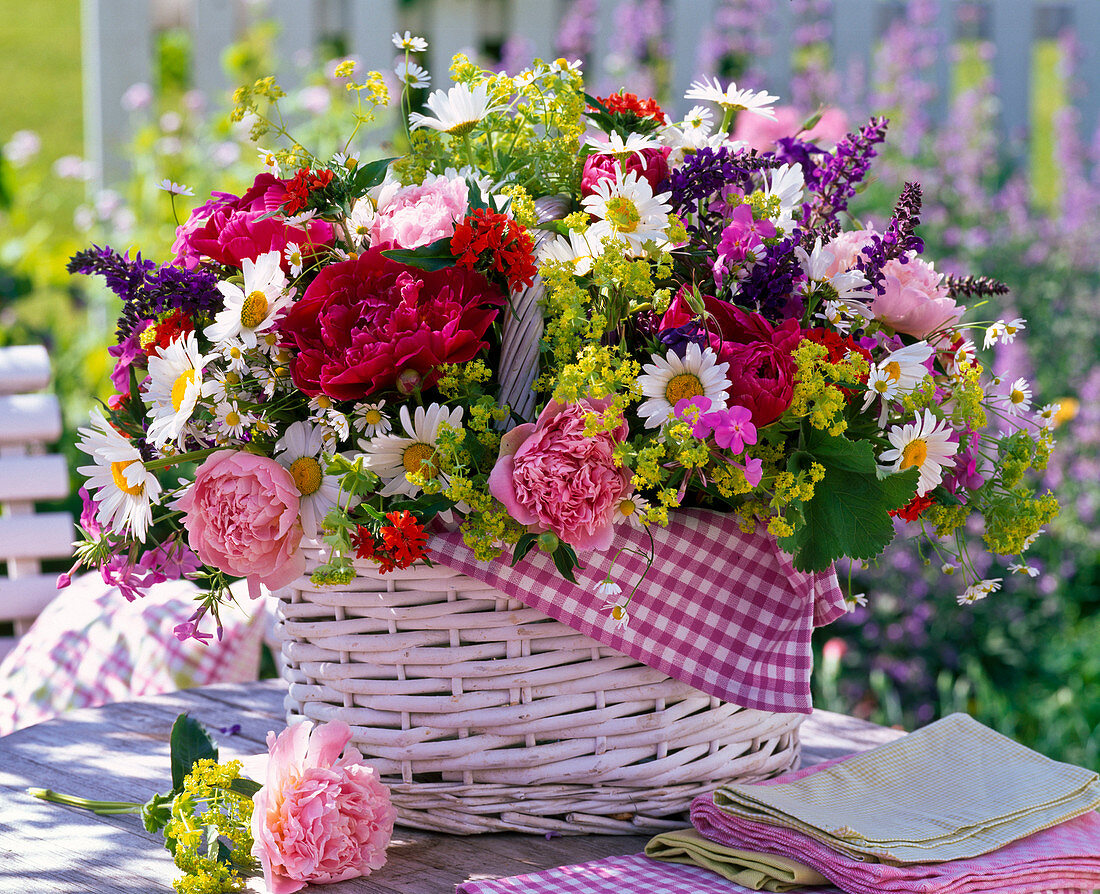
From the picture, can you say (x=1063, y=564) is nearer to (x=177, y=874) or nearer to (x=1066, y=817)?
(x=1066, y=817)

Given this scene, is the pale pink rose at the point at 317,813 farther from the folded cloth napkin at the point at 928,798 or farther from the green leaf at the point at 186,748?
the folded cloth napkin at the point at 928,798

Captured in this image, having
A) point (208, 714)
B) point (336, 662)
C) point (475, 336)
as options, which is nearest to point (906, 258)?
point (475, 336)

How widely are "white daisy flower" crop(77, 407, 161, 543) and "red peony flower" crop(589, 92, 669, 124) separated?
0.56 meters

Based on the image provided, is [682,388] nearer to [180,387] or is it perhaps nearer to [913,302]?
[913,302]

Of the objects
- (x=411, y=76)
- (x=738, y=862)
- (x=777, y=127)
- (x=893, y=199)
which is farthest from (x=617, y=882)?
(x=893, y=199)

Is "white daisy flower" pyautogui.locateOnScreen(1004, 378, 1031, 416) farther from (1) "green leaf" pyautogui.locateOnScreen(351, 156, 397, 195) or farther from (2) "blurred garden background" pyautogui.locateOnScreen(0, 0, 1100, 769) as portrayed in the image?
(2) "blurred garden background" pyautogui.locateOnScreen(0, 0, 1100, 769)

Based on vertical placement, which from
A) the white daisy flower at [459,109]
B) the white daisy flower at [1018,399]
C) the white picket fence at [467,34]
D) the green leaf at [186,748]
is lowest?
the green leaf at [186,748]

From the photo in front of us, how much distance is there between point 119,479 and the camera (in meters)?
1.02

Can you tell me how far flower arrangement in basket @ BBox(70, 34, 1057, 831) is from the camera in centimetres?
95

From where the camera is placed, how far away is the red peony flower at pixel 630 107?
1186mm

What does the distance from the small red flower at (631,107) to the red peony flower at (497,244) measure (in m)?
0.25

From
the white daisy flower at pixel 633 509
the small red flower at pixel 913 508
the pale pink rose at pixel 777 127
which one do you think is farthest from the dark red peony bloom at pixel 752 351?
the pale pink rose at pixel 777 127

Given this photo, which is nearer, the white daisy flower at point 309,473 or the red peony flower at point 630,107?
the white daisy flower at point 309,473

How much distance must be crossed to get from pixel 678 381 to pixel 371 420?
0.25 m
